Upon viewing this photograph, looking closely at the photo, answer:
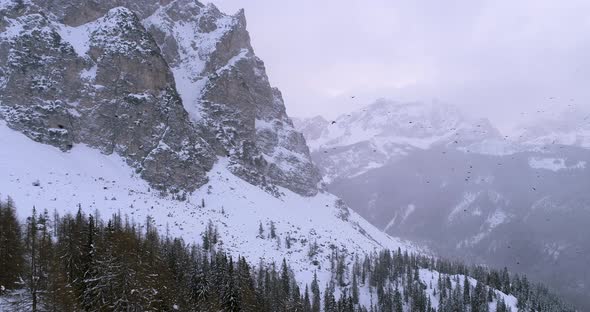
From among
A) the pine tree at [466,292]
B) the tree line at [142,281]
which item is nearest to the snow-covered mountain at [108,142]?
the tree line at [142,281]

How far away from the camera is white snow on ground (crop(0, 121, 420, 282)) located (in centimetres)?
13588

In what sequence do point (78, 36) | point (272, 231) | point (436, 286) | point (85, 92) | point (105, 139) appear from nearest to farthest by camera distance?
point (272, 231), point (436, 286), point (105, 139), point (85, 92), point (78, 36)

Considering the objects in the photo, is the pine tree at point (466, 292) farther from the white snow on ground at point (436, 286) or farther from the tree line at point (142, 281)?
the white snow on ground at point (436, 286)

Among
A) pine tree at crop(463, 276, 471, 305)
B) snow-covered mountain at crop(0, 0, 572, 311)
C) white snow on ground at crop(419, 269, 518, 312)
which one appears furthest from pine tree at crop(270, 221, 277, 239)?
pine tree at crop(463, 276, 471, 305)

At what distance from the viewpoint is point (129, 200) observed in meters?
154

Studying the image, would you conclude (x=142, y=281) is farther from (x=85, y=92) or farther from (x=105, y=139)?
(x=85, y=92)

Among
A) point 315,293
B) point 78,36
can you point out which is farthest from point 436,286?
point 78,36

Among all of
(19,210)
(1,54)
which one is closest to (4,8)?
(1,54)

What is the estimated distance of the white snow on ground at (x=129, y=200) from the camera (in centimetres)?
13588

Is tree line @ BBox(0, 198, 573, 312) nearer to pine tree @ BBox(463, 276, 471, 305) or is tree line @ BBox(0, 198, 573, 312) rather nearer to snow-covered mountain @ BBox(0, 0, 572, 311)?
pine tree @ BBox(463, 276, 471, 305)

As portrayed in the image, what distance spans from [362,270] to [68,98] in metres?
118

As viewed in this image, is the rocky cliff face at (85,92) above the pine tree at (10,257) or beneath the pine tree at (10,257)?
above

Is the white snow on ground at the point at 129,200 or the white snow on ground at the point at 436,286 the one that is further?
the white snow on ground at the point at 436,286

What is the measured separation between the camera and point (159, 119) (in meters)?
195
